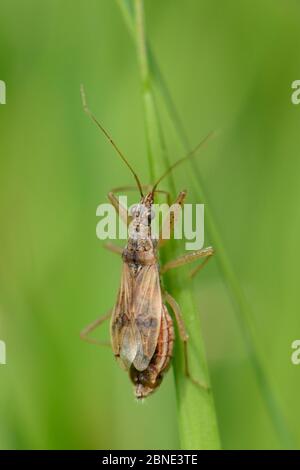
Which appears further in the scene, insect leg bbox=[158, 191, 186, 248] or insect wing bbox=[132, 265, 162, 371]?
insect wing bbox=[132, 265, 162, 371]

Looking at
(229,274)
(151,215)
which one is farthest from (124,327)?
(229,274)

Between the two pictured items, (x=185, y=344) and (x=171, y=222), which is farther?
(x=171, y=222)

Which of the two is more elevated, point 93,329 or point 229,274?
point 229,274

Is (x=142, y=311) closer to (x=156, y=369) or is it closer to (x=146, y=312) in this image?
(x=146, y=312)

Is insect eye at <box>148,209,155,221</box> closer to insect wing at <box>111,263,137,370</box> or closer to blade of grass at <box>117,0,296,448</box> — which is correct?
insect wing at <box>111,263,137,370</box>

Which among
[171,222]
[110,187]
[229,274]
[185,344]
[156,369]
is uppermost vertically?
[110,187]

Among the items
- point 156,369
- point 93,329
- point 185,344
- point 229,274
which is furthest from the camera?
point 93,329

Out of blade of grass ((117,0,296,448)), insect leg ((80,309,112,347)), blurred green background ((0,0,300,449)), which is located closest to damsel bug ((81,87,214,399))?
insect leg ((80,309,112,347))
